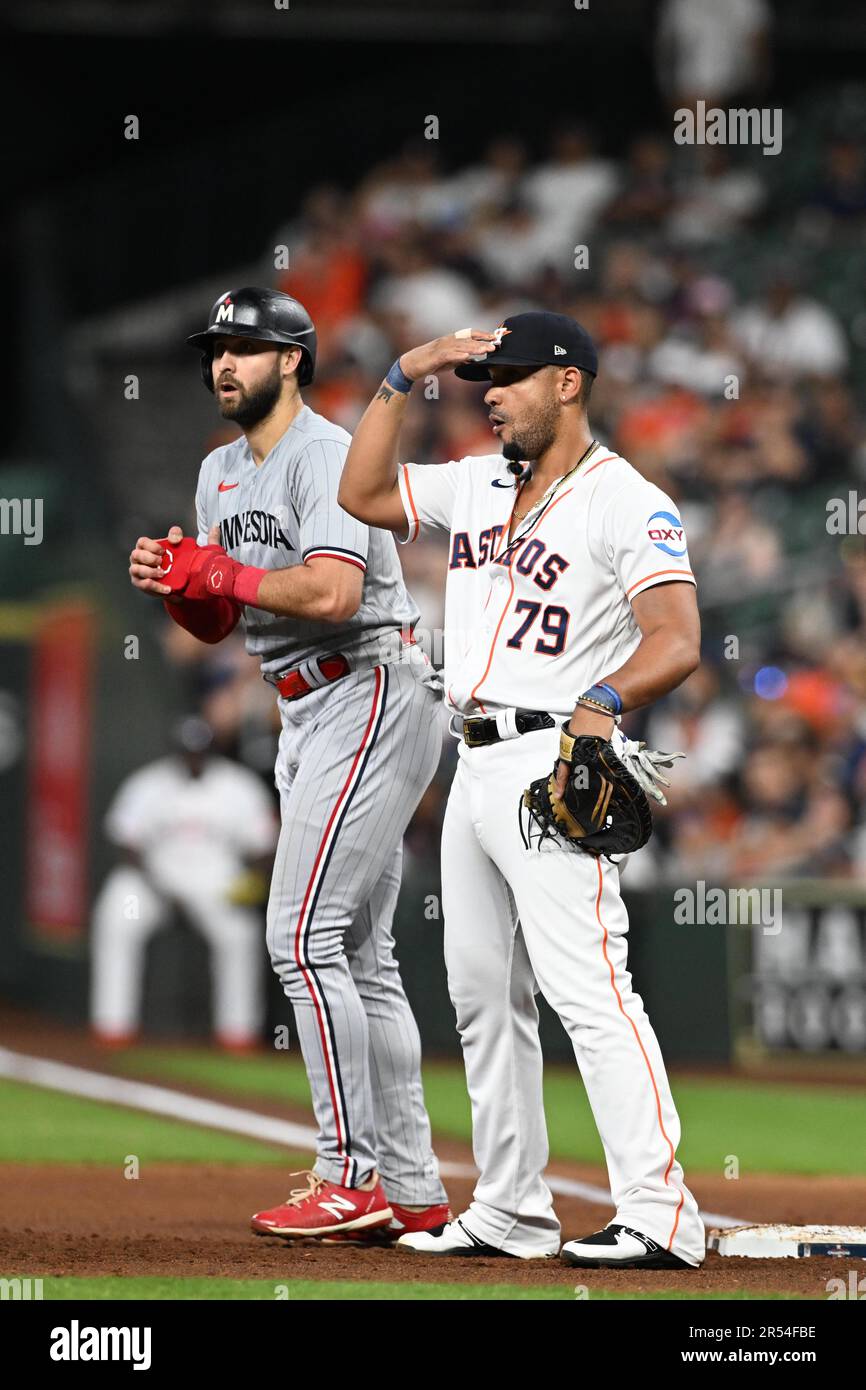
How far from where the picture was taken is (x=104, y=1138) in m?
7.64

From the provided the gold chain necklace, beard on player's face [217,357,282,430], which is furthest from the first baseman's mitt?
beard on player's face [217,357,282,430]

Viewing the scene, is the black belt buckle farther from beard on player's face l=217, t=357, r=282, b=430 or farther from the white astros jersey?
beard on player's face l=217, t=357, r=282, b=430

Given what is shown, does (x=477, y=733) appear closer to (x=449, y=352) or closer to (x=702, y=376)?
(x=449, y=352)

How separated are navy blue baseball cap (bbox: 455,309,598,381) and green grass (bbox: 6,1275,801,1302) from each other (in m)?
1.95

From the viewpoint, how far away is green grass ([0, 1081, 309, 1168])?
7.04 m

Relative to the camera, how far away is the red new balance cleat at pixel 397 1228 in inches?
184

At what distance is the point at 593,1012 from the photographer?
4.21m

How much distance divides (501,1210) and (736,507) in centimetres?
783

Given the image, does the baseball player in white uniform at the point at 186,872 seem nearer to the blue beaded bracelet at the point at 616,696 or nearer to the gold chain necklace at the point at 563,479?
the gold chain necklace at the point at 563,479

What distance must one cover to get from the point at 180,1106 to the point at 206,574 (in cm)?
451

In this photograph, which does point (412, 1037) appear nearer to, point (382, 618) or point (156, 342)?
point (382, 618)

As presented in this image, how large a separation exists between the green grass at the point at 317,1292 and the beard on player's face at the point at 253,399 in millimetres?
2092

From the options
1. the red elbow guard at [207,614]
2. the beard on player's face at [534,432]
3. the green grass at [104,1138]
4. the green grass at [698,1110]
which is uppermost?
the beard on player's face at [534,432]

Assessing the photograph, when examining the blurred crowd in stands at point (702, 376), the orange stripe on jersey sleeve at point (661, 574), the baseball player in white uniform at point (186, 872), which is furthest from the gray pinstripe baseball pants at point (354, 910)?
the baseball player in white uniform at point (186, 872)
